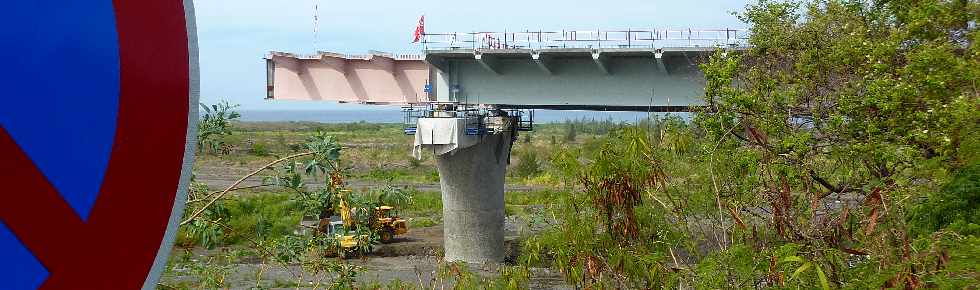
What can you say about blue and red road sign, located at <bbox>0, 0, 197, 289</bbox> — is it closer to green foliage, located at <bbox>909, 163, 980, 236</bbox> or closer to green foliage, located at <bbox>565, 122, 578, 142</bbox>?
green foliage, located at <bbox>909, 163, 980, 236</bbox>

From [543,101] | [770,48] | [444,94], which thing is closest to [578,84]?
[543,101]

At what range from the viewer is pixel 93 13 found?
1.35 m

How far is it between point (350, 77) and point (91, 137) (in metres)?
23.4

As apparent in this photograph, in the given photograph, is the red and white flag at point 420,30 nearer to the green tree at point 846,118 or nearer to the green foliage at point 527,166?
the green tree at point 846,118

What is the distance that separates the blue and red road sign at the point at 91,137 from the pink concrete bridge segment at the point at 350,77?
22453 millimetres

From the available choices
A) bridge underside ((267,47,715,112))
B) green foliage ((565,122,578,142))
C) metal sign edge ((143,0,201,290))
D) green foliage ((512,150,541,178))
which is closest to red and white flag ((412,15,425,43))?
bridge underside ((267,47,715,112))

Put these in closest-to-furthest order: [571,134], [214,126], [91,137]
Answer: [91,137] → [214,126] → [571,134]

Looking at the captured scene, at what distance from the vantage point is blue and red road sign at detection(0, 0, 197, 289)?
127cm

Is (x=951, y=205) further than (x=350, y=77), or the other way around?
(x=350, y=77)

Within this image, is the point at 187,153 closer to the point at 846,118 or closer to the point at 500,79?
the point at 846,118

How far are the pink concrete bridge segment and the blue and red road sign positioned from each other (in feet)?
73.7

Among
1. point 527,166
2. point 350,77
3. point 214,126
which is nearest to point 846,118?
point 214,126

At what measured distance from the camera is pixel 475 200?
88.5 feet

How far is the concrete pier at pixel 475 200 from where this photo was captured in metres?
26.6
